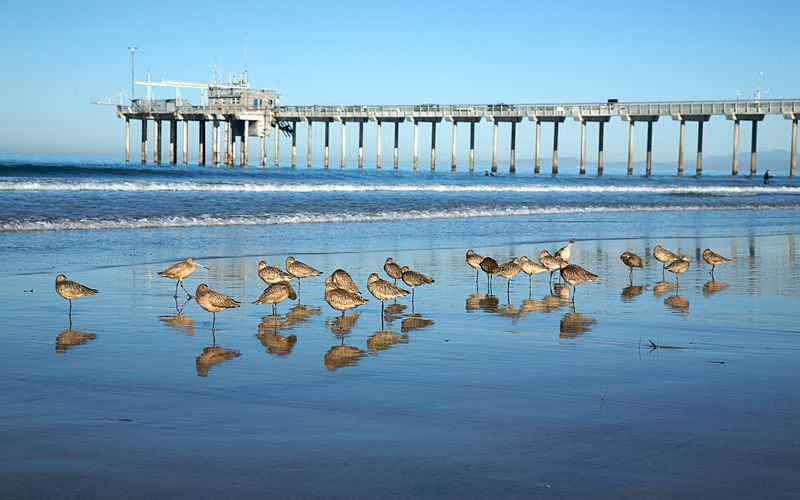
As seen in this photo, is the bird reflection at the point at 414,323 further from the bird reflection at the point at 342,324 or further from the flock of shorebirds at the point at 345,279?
the bird reflection at the point at 342,324

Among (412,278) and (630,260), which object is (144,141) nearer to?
(630,260)

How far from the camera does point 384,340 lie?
27.4ft

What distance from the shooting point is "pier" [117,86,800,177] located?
186 ft

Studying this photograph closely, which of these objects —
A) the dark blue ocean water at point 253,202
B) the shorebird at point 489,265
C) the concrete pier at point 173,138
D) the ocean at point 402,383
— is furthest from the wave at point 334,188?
the concrete pier at point 173,138

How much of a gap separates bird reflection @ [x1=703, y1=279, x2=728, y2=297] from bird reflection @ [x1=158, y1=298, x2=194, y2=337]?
6.16 m

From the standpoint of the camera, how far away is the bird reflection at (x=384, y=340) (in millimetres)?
8008

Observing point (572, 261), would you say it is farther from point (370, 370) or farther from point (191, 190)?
point (191, 190)

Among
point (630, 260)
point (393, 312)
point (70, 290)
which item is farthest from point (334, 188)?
point (70, 290)

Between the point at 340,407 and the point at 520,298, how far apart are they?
5.74 m

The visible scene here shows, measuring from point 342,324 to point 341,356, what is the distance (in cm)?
166

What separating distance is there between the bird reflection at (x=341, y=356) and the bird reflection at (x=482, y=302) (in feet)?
8.53

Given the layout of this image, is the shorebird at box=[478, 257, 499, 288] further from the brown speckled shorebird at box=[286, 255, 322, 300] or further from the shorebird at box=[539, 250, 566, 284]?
the brown speckled shorebird at box=[286, 255, 322, 300]

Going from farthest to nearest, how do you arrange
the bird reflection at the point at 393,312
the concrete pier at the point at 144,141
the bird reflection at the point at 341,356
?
the concrete pier at the point at 144,141, the bird reflection at the point at 393,312, the bird reflection at the point at 341,356

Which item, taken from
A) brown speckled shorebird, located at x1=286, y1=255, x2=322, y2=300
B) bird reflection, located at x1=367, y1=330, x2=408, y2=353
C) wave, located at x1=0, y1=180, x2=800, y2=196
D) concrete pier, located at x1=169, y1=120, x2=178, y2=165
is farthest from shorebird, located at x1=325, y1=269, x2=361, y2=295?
concrete pier, located at x1=169, y1=120, x2=178, y2=165
